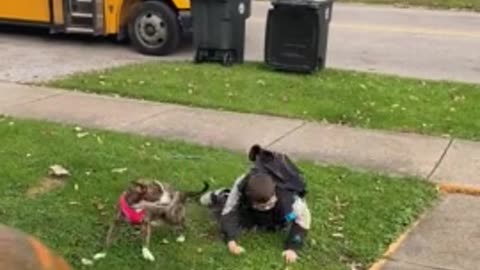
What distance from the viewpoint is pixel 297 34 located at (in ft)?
32.9

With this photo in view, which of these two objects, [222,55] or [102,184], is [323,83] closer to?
[222,55]

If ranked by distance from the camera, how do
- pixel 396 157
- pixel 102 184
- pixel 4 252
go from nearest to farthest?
pixel 4 252
pixel 102 184
pixel 396 157

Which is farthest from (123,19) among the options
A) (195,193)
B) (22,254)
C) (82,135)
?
(22,254)

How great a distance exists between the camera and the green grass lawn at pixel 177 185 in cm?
505

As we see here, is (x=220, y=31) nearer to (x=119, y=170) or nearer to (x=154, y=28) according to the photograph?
(x=154, y=28)

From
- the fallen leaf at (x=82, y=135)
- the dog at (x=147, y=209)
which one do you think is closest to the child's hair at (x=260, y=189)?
the dog at (x=147, y=209)

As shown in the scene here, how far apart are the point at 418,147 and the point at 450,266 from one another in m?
2.35

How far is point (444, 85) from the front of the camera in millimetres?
9594

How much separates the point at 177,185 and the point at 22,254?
3549 mm

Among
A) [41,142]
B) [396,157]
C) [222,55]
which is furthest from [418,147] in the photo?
[222,55]

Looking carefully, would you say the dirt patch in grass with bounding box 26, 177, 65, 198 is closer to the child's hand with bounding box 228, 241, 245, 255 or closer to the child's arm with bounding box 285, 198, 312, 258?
the child's hand with bounding box 228, 241, 245, 255

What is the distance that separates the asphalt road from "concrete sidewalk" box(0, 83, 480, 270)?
1716 millimetres

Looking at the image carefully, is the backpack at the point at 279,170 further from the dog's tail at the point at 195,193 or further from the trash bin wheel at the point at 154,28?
the trash bin wheel at the point at 154,28

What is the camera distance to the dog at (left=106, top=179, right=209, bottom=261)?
16.2 feet
